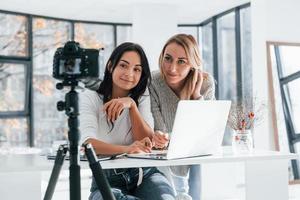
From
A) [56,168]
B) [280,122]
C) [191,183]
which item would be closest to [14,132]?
[280,122]

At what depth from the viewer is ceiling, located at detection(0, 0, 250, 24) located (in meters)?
5.97

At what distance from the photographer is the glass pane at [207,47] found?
700 centimetres

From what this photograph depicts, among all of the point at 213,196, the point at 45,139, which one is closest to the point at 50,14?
the point at 45,139

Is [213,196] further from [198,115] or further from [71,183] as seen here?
[71,183]

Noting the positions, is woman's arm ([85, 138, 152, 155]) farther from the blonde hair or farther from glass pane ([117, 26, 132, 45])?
Result: glass pane ([117, 26, 132, 45])

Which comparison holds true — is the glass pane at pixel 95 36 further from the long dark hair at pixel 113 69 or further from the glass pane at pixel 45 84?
the long dark hair at pixel 113 69

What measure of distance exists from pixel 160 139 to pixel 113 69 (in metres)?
0.40

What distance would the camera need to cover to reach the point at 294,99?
516cm

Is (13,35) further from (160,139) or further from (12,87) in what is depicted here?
(160,139)

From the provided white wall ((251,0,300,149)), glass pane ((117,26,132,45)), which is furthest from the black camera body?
glass pane ((117,26,132,45))

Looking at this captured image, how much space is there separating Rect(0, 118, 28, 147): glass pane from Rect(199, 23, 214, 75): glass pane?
9.65ft

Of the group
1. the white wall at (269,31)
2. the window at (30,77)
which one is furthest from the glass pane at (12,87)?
the white wall at (269,31)

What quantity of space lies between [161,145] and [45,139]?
16.6 feet

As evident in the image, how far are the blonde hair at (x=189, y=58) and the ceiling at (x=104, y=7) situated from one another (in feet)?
12.9
